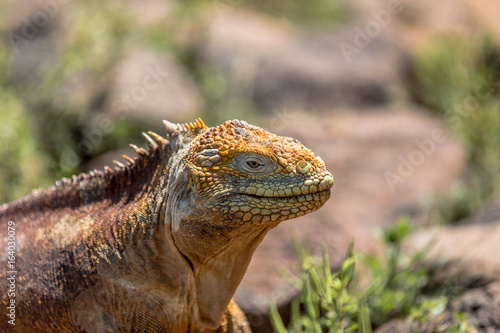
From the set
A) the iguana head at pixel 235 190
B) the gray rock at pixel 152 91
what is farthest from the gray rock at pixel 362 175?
the iguana head at pixel 235 190

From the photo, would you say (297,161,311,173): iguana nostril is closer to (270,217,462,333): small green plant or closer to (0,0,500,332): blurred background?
(270,217,462,333): small green plant

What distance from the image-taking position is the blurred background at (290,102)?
816cm

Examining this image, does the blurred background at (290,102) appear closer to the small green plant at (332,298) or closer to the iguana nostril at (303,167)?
the small green plant at (332,298)

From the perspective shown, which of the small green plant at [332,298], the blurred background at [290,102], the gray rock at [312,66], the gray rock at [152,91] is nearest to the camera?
the small green plant at [332,298]

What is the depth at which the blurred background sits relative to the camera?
8164 mm

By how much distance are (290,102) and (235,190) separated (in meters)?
10.8

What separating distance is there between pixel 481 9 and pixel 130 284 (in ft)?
67.1

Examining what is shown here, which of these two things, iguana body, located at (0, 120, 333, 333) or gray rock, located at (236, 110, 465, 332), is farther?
gray rock, located at (236, 110, 465, 332)

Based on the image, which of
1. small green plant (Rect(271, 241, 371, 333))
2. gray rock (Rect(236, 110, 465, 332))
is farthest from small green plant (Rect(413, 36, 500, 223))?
small green plant (Rect(271, 241, 371, 333))

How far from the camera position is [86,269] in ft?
10.5

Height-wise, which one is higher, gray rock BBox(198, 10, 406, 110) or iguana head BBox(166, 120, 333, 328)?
gray rock BBox(198, 10, 406, 110)

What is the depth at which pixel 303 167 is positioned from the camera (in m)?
2.87

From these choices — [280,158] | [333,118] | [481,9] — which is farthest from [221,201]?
[481,9]

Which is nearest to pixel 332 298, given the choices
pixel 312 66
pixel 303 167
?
pixel 303 167
